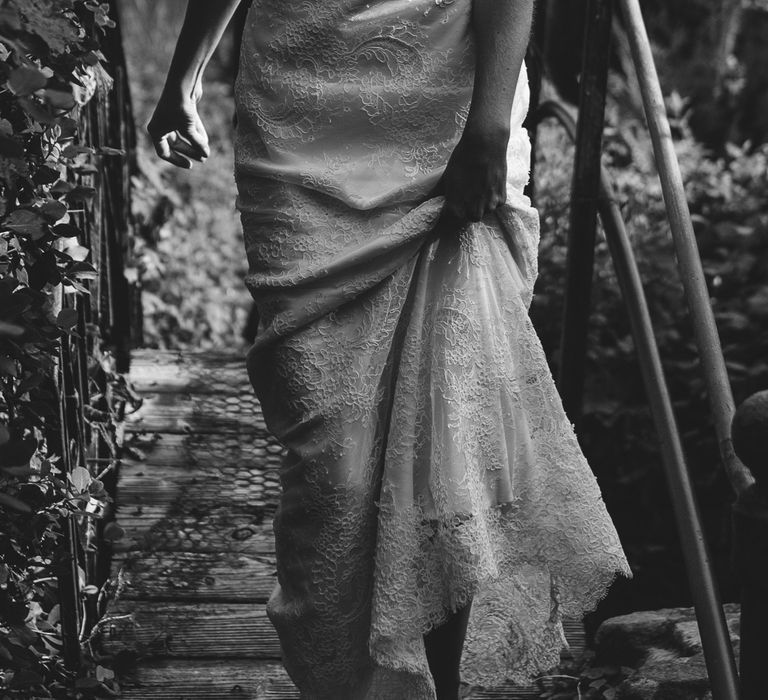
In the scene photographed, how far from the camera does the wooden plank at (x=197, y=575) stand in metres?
2.97

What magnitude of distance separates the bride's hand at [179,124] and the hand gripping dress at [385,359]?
311mm

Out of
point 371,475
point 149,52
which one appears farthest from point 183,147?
point 149,52

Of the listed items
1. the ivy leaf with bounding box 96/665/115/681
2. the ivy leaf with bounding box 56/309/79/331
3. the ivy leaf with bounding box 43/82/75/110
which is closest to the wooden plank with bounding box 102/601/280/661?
the ivy leaf with bounding box 96/665/115/681

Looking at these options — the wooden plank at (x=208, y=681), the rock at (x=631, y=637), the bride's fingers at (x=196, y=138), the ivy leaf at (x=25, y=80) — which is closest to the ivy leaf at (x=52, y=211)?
the ivy leaf at (x=25, y=80)

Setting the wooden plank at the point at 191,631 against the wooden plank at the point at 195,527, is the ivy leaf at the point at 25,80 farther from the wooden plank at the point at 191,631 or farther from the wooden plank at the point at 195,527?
the wooden plank at the point at 195,527

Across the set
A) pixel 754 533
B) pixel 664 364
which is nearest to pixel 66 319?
pixel 754 533

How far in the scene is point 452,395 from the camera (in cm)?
200

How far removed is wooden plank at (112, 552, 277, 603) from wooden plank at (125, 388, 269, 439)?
67 centimetres

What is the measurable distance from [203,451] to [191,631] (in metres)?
0.92

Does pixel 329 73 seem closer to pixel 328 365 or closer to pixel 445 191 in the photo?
pixel 445 191

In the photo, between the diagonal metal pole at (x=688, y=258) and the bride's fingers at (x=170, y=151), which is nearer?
the diagonal metal pole at (x=688, y=258)

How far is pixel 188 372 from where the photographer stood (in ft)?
13.7

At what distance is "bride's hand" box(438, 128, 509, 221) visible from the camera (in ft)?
6.46

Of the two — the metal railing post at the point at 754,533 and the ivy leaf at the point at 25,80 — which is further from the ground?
the ivy leaf at the point at 25,80
